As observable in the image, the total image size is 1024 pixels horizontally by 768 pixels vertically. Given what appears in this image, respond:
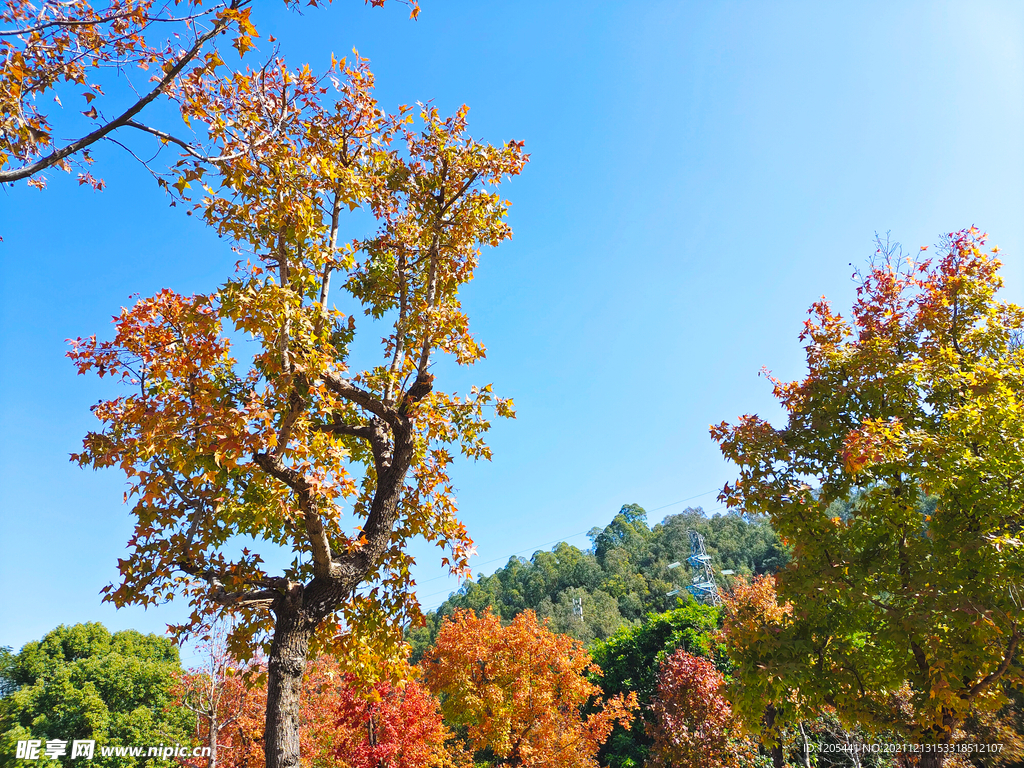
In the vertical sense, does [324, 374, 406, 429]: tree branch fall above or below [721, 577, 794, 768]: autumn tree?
above

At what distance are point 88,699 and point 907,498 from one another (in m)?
26.2

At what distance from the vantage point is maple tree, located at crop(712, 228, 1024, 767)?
4.78 metres

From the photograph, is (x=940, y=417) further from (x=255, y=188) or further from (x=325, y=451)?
(x=255, y=188)

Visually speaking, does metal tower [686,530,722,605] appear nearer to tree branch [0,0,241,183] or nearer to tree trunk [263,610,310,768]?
tree trunk [263,610,310,768]

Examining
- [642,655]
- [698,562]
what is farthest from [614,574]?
[642,655]

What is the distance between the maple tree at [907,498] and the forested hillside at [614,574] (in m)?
29.0

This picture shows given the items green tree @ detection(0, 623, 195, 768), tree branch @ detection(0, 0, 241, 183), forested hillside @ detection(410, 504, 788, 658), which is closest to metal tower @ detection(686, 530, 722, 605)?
forested hillside @ detection(410, 504, 788, 658)

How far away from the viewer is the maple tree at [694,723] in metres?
8.87

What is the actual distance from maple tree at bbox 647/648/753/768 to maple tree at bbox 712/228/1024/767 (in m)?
3.78

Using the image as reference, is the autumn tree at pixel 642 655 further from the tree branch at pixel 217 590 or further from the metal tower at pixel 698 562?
the metal tower at pixel 698 562

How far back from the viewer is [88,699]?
19.6m

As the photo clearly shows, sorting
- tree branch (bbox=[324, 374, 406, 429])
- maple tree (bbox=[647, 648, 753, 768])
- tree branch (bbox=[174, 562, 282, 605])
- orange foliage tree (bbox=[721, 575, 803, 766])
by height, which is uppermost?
tree branch (bbox=[324, 374, 406, 429])

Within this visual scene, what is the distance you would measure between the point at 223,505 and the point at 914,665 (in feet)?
22.4

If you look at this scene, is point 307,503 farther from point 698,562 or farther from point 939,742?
point 698,562
